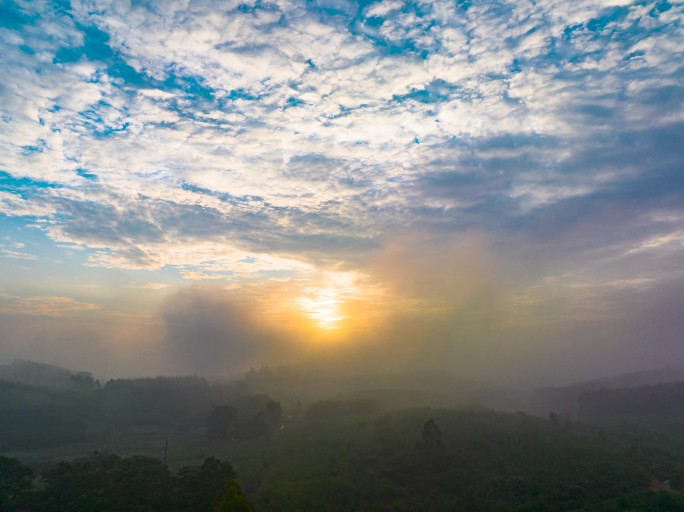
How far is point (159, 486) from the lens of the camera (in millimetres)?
51969

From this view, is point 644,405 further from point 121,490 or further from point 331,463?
point 121,490

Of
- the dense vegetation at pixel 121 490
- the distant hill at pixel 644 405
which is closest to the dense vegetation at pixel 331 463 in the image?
the dense vegetation at pixel 121 490

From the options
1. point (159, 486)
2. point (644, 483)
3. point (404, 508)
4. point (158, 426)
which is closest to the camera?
point (159, 486)

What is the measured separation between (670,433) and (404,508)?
404ft

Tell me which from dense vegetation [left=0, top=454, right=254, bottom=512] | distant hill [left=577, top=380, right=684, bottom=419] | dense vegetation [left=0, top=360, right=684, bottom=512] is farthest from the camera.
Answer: distant hill [left=577, top=380, right=684, bottom=419]

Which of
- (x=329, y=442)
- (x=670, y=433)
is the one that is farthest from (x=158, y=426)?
(x=670, y=433)

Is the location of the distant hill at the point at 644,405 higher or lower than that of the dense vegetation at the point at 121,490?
lower

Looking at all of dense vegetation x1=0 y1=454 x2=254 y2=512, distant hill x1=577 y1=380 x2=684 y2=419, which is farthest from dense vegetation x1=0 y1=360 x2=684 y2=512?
distant hill x1=577 y1=380 x2=684 y2=419

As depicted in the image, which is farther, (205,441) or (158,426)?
(158,426)

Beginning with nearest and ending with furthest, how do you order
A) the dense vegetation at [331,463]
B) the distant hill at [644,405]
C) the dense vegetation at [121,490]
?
the dense vegetation at [121,490] → the dense vegetation at [331,463] → the distant hill at [644,405]

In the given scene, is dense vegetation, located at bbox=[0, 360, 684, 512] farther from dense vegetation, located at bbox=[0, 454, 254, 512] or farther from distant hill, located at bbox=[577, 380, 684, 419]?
distant hill, located at bbox=[577, 380, 684, 419]

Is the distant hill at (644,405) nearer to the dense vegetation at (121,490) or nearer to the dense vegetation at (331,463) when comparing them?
the dense vegetation at (331,463)

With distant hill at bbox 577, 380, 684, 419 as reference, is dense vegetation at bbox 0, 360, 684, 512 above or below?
above

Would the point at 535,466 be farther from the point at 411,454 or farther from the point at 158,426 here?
the point at 158,426
